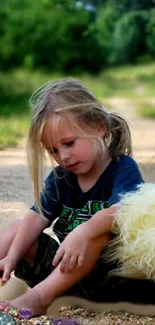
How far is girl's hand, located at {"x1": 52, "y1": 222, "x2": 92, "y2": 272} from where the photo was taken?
4.46ft

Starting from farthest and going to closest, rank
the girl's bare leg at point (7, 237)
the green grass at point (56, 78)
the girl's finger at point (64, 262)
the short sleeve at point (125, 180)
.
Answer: the green grass at point (56, 78), the girl's bare leg at point (7, 237), the short sleeve at point (125, 180), the girl's finger at point (64, 262)

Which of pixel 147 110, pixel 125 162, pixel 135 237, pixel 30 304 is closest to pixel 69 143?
pixel 125 162

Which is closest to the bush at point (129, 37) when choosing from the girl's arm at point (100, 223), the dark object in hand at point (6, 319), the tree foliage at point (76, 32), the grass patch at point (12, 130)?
the tree foliage at point (76, 32)

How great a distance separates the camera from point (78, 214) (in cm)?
157

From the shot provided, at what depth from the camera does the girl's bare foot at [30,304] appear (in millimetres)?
1366

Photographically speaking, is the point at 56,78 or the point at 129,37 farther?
the point at 129,37

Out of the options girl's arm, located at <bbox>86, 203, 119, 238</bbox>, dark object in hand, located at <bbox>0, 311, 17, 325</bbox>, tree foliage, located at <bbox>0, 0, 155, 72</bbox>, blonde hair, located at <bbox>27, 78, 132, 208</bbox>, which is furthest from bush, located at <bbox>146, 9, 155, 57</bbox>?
dark object in hand, located at <bbox>0, 311, 17, 325</bbox>

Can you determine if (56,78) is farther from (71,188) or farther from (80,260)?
(80,260)

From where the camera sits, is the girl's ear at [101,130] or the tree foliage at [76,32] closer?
the girl's ear at [101,130]

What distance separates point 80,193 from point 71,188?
0.09 feet

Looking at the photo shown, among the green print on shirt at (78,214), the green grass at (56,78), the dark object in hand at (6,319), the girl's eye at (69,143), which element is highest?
the girl's eye at (69,143)

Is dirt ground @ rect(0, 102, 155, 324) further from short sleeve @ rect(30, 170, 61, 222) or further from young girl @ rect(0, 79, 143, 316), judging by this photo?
short sleeve @ rect(30, 170, 61, 222)

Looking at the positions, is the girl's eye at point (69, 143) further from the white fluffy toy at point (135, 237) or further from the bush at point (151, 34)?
the bush at point (151, 34)

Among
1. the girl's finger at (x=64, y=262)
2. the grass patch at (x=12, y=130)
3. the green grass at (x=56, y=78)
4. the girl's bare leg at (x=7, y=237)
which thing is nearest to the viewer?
the girl's finger at (x=64, y=262)
